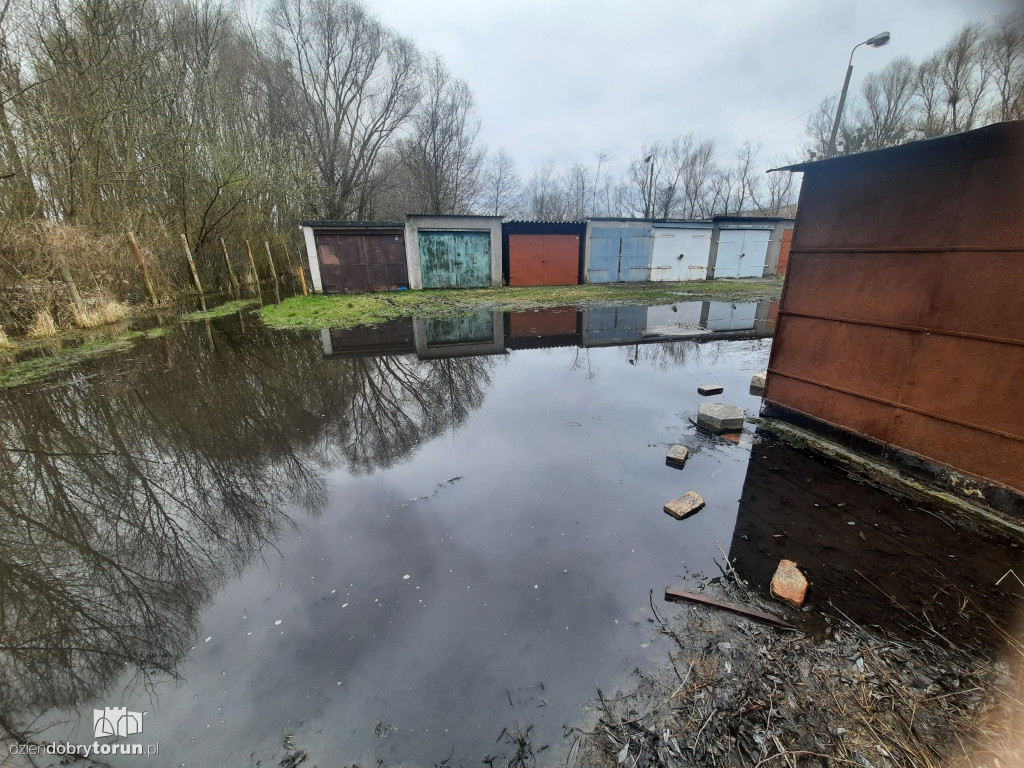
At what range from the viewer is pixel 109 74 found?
37.9 feet

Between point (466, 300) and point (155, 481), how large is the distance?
11.9 metres

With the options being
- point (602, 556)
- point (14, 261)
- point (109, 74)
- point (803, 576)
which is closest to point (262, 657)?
point (602, 556)

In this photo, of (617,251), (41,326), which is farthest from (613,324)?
(41,326)

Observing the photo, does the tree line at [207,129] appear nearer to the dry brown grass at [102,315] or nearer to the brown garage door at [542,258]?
the dry brown grass at [102,315]

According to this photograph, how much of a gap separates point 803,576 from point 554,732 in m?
1.94

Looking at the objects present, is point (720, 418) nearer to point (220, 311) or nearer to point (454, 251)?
point (454, 251)

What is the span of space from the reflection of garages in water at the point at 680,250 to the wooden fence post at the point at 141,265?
20.6 metres

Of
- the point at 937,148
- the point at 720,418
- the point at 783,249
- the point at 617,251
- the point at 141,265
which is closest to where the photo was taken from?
the point at 937,148

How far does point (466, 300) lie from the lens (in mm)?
14766

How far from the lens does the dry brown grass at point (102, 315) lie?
10.1 metres

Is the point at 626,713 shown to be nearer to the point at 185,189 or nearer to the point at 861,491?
the point at 861,491

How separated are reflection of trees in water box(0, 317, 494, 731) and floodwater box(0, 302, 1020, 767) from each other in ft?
0.07

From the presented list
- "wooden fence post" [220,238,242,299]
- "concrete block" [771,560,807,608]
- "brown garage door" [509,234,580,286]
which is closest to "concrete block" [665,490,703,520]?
"concrete block" [771,560,807,608]
